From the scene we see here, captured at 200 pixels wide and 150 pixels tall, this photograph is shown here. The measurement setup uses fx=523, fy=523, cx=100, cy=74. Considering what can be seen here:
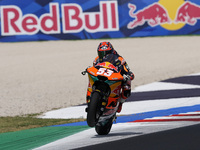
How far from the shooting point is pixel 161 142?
717cm

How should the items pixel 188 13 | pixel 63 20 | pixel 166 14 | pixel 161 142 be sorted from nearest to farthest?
pixel 161 142 < pixel 63 20 < pixel 166 14 < pixel 188 13

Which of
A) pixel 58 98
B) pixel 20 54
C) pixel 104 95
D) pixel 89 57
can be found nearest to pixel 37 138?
pixel 104 95

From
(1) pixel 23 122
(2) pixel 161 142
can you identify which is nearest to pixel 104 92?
(2) pixel 161 142

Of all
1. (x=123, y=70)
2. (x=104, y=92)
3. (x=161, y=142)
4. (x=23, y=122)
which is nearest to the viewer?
(x=161, y=142)

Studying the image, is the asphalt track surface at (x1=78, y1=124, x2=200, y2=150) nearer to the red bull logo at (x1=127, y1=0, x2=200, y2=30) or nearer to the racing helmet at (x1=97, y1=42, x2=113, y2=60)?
the racing helmet at (x1=97, y1=42, x2=113, y2=60)

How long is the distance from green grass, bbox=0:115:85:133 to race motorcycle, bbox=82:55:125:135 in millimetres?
2298

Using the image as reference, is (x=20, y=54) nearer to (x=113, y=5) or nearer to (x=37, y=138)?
(x=113, y=5)

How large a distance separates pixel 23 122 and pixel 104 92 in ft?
11.0

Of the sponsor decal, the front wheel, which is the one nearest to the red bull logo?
the sponsor decal

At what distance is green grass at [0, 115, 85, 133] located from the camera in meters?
10.1

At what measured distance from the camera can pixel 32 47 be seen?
2461cm

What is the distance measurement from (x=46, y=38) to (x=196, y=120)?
16.9 m

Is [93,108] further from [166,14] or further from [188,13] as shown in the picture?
[188,13]

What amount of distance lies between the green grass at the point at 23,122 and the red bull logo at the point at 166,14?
15134mm
